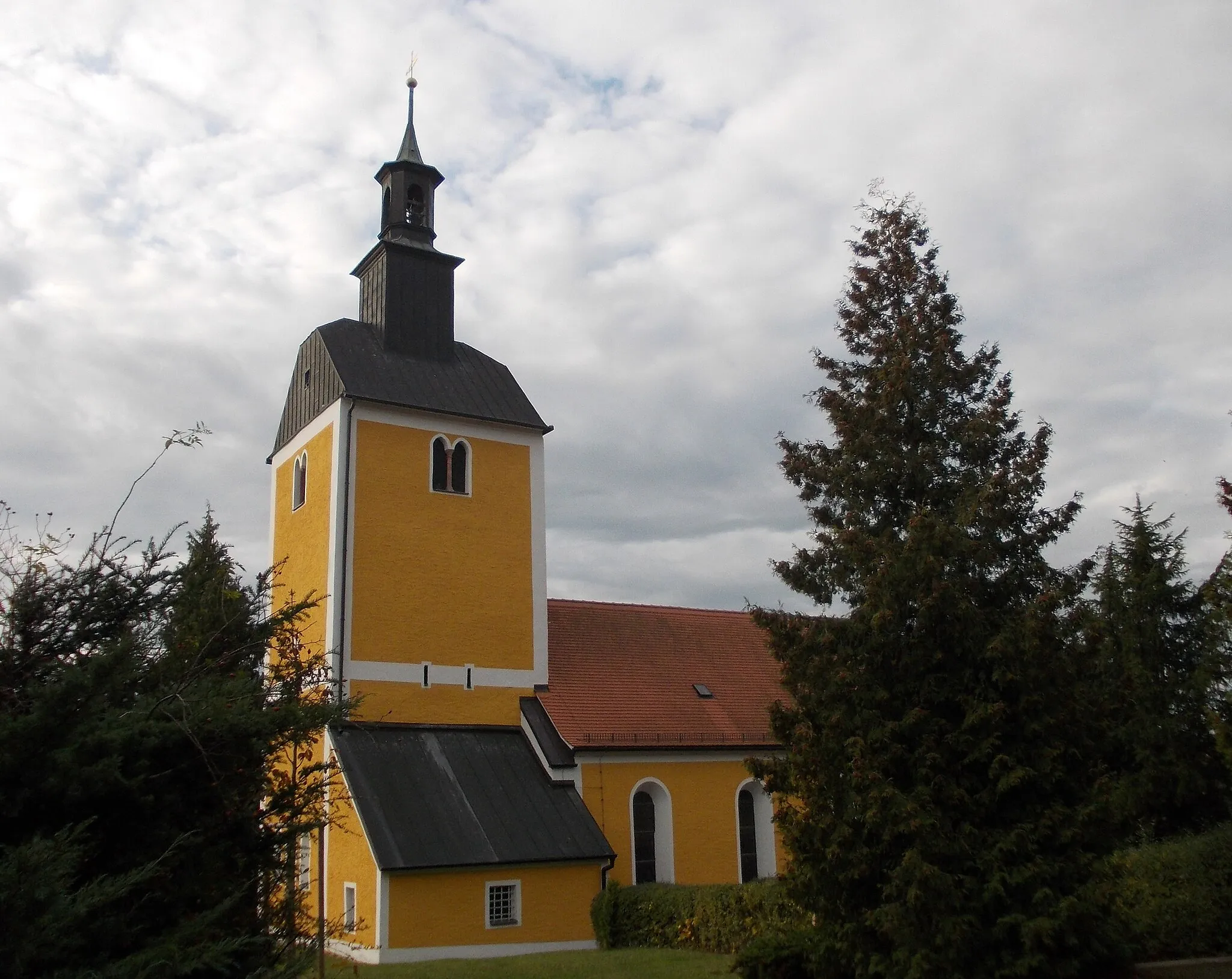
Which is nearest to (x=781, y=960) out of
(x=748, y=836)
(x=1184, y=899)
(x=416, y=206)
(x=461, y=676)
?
(x=1184, y=899)

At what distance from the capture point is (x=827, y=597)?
511 inches

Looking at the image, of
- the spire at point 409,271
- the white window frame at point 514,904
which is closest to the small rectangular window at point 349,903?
the white window frame at point 514,904

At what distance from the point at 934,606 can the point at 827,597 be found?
5.50 feet

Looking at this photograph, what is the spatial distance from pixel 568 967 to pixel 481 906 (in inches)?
122

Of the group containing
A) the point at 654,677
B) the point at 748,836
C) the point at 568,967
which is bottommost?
the point at 568,967

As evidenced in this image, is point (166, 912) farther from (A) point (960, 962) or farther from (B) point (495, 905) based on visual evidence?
(B) point (495, 905)

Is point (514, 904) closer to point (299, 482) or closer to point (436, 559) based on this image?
point (436, 559)

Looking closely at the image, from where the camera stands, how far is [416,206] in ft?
81.0

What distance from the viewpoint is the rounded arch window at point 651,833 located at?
69.9 ft

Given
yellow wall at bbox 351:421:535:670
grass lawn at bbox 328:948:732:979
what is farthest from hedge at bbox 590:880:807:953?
yellow wall at bbox 351:421:535:670

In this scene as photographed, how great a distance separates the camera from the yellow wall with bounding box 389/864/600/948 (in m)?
17.7

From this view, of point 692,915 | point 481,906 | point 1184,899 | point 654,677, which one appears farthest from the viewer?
point 654,677

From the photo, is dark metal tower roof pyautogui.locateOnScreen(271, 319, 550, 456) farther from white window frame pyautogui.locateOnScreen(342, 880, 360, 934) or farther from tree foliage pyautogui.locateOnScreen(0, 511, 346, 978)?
tree foliage pyautogui.locateOnScreen(0, 511, 346, 978)

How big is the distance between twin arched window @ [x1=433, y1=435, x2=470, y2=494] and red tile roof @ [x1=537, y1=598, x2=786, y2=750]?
3941 mm
